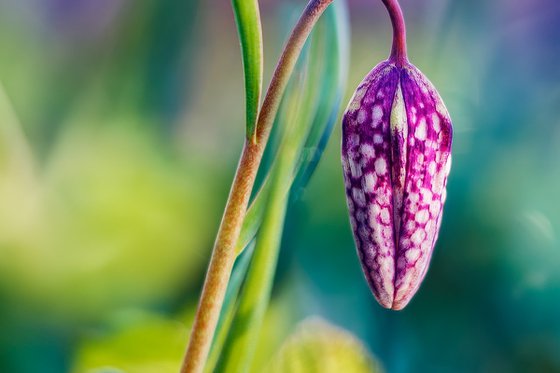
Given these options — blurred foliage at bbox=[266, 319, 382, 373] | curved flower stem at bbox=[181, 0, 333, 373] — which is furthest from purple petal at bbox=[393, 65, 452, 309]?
blurred foliage at bbox=[266, 319, 382, 373]

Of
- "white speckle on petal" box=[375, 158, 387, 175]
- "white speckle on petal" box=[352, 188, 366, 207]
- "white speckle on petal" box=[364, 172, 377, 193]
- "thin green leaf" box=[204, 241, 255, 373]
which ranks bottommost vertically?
"thin green leaf" box=[204, 241, 255, 373]

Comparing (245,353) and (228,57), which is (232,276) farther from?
(228,57)

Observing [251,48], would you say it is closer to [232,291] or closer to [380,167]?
[380,167]

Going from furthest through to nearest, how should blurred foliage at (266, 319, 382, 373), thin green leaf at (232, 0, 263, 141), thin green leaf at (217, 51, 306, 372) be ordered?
blurred foliage at (266, 319, 382, 373) → thin green leaf at (217, 51, 306, 372) → thin green leaf at (232, 0, 263, 141)

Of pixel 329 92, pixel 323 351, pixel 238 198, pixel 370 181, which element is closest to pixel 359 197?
pixel 370 181

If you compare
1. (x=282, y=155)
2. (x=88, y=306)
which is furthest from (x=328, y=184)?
(x=88, y=306)

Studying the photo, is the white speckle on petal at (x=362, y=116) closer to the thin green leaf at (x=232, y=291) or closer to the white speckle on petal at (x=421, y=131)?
the white speckle on petal at (x=421, y=131)

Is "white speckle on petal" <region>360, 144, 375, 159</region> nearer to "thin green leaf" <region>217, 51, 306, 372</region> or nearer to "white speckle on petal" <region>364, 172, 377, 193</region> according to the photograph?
"white speckle on petal" <region>364, 172, 377, 193</region>

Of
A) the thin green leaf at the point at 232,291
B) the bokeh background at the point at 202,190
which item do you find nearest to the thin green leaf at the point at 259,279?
the thin green leaf at the point at 232,291
